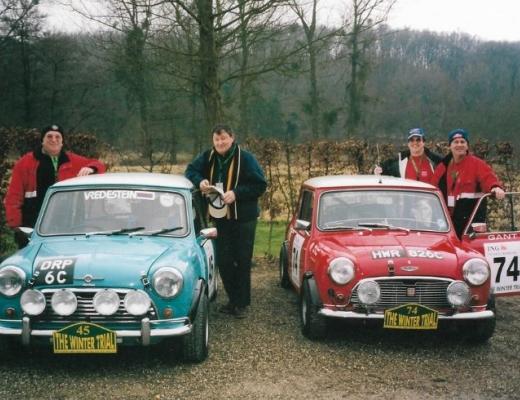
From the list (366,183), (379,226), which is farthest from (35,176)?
(379,226)

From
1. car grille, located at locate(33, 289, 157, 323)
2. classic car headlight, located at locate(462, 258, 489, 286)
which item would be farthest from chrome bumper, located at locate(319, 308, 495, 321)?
car grille, located at locate(33, 289, 157, 323)

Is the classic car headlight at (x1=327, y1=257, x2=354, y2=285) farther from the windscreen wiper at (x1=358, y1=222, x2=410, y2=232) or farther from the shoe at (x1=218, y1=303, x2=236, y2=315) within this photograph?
the shoe at (x1=218, y1=303, x2=236, y2=315)

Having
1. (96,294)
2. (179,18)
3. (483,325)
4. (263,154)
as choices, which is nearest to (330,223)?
(483,325)

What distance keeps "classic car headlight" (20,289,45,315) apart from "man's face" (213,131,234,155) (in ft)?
8.98

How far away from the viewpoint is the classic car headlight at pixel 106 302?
4711 mm

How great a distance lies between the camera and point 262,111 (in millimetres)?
38219

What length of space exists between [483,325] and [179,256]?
118 inches

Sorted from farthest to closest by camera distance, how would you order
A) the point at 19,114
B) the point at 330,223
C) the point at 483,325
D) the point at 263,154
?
the point at 19,114 → the point at 263,154 → the point at 330,223 → the point at 483,325

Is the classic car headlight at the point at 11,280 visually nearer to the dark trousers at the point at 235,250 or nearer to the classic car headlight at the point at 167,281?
the classic car headlight at the point at 167,281

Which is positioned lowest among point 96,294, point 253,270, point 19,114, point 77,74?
point 253,270

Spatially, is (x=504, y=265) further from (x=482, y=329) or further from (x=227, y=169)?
(x=227, y=169)

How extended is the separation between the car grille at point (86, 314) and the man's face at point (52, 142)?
8.19 ft

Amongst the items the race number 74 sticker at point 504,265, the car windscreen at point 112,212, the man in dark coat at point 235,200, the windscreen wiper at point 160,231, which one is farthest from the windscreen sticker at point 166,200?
the race number 74 sticker at point 504,265

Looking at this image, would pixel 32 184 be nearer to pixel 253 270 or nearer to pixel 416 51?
pixel 253 270
